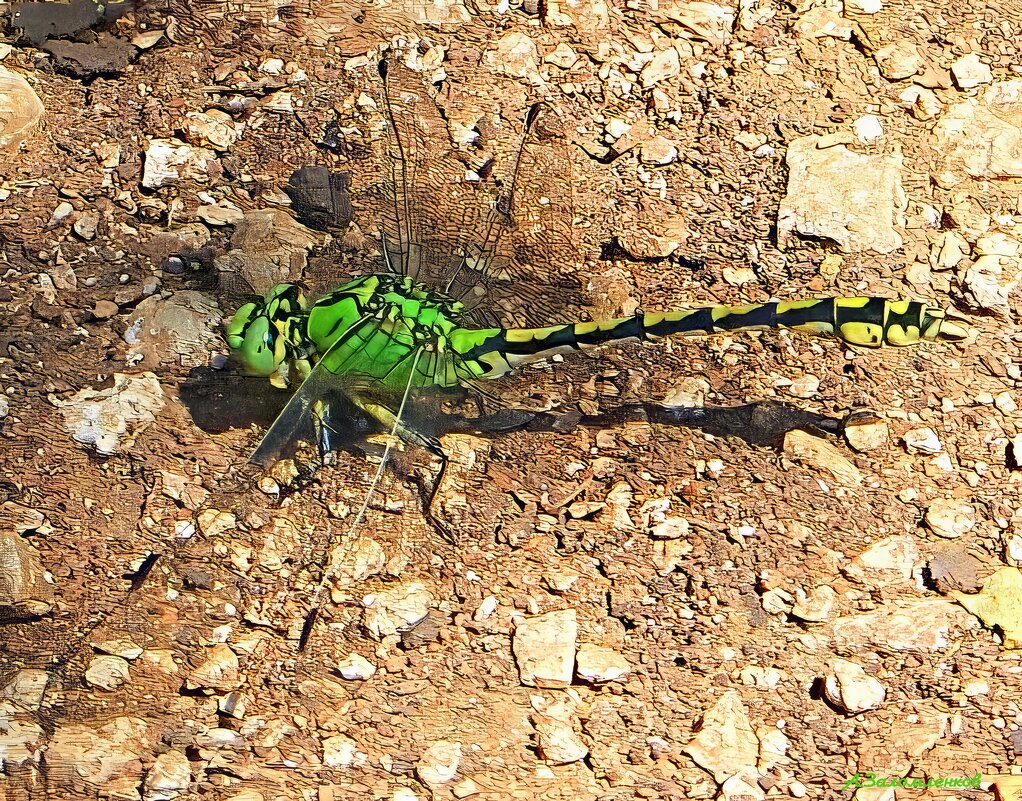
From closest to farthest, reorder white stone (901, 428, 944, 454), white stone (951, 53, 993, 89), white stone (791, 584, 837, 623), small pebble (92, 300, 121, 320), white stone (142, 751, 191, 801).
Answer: white stone (142, 751, 191, 801) → white stone (791, 584, 837, 623) → white stone (901, 428, 944, 454) → small pebble (92, 300, 121, 320) → white stone (951, 53, 993, 89)

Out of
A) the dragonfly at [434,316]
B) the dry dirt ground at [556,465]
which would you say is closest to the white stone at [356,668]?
the dry dirt ground at [556,465]

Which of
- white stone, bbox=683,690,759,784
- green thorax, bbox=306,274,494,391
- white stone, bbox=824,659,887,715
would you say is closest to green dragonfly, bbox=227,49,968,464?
green thorax, bbox=306,274,494,391

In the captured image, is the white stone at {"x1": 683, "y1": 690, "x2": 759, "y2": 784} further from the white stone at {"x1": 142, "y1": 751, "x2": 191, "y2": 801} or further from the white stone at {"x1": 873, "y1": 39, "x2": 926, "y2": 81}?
the white stone at {"x1": 873, "y1": 39, "x2": 926, "y2": 81}

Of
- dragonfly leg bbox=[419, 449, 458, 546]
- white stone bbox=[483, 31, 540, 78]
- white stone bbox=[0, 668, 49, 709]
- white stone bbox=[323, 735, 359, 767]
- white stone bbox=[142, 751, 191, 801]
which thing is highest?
white stone bbox=[483, 31, 540, 78]

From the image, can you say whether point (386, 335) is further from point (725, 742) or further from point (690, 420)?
point (725, 742)

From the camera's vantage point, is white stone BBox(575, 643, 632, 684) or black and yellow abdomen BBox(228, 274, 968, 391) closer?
white stone BBox(575, 643, 632, 684)

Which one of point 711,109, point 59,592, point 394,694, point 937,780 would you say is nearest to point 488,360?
point 394,694

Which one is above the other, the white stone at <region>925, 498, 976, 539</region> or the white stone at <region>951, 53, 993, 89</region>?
the white stone at <region>951, 53, 993, 89</region>
